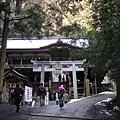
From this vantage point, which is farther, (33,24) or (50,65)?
(50,65)

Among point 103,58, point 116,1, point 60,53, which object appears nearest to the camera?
point 116,1

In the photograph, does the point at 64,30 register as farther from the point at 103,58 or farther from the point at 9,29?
the point at 103,58

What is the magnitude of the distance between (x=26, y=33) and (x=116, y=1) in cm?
663

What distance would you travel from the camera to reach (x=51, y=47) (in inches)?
836

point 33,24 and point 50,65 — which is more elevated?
point 33,24

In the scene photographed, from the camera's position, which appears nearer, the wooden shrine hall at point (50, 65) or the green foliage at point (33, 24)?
the green foliage at point (33, 24)

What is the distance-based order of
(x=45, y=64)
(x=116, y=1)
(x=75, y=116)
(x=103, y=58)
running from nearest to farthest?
(x=116, y=1), (x=103, y=58), (x=75, y=116), (x=45, y=64)

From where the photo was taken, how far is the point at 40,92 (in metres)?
13.1

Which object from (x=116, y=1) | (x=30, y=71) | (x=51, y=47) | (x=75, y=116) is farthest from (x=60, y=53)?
(x=116, y=1)

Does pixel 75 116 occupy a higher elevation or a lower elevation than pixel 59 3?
lower

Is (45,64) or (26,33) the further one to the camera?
(45,64)

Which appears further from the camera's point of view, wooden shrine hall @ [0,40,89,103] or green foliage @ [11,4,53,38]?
wooden shrine hall @ [0,40,89,103]

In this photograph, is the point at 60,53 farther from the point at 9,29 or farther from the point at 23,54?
the point at 9,29

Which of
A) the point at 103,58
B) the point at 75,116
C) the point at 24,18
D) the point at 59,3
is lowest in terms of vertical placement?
the point at 75,116
